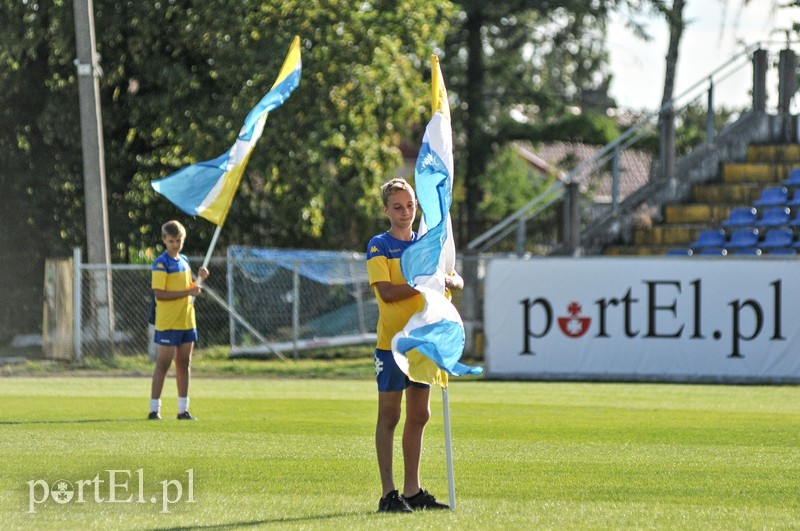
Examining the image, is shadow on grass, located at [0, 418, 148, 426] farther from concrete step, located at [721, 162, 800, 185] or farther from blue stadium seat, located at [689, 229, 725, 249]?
concrete step, located at [721, 162, 800, 185]

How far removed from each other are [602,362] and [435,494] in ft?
35.7

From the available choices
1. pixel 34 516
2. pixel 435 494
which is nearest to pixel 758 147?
pixel 435 494

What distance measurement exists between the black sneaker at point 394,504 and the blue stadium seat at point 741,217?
17.7 meters

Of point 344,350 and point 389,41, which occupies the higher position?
point 389,41

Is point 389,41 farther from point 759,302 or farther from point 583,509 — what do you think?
point 583,509

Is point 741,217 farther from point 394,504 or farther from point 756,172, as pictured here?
point 394,504

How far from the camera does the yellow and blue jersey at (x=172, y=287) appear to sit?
1292 cm

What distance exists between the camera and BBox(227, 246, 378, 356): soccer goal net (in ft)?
76.3

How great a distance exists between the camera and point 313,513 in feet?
24.3

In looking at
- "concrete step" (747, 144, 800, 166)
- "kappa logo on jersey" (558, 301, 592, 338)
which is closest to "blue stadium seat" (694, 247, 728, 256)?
"concrete step" (747, 144, 800, 166)

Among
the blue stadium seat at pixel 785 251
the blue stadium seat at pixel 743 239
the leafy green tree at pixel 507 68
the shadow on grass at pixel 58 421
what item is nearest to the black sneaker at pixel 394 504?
the shadow on grass at pixel 58 421

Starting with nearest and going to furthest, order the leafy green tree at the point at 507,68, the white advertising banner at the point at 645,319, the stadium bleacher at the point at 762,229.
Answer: the white advertising banner at the point at 645,319 → the stadium bleacher at the point at 762,229 → the leafy green tree at the point at 507,68

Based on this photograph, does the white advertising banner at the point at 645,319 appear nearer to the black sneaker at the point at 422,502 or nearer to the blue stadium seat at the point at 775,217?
the blue stadium seat at the point at 775,217

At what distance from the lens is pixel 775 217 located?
77.9 ft
